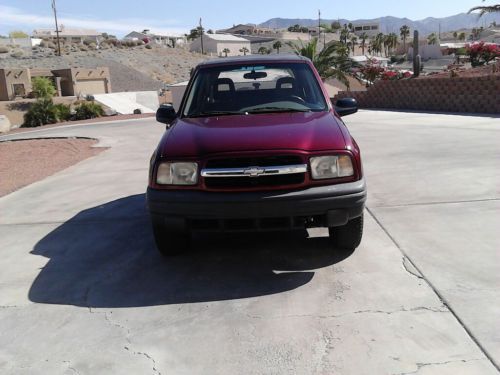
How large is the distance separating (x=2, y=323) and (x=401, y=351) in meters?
2.77

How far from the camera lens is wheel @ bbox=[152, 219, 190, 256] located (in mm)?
4456

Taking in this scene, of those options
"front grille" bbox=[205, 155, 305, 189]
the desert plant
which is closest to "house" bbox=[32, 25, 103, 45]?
the desert plant

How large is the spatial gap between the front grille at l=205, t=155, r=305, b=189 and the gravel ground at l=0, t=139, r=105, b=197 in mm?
5761

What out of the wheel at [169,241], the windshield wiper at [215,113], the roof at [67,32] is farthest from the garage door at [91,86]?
the roof at [67,32]

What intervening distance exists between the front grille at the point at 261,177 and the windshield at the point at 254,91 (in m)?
1.10

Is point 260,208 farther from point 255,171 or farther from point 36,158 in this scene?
point 36,158

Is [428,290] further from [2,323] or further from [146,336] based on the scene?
[2,323]

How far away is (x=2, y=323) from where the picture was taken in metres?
3.72

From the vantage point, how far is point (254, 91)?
539 centimetres

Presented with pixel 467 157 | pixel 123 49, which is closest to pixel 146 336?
pixel 467 157

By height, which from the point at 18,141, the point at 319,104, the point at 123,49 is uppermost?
the point at 123,49

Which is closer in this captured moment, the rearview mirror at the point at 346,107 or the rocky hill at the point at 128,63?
the rearview mirror at the point at 346,107

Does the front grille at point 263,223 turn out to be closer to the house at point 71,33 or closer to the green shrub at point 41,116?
the green shrub at point 41,116

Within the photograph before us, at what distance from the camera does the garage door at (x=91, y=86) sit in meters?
58.4
